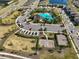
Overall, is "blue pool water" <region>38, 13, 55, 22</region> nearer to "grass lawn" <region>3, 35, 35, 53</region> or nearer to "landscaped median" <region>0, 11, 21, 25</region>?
"landscaped median" <region>0, 11, 21, 25</region>

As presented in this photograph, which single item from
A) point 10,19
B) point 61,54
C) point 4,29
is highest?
point 61,54

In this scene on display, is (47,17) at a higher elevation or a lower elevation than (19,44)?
lower

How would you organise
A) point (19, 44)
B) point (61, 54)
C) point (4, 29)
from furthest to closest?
point (4, 29) < point (19, 44) < point (61, 54)

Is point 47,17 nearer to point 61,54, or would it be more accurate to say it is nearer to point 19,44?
point 19,44

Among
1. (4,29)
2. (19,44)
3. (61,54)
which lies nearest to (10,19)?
(4,29)

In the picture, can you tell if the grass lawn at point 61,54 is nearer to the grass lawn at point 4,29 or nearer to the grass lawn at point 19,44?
the grass lawn at point 19,44

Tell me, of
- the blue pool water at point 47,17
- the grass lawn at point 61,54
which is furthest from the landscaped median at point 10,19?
the grass lawn at point 61,54

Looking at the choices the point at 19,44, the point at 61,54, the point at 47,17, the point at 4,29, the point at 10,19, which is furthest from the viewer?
the point at 10,19

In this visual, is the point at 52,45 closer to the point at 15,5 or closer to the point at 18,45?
the point at 18,45

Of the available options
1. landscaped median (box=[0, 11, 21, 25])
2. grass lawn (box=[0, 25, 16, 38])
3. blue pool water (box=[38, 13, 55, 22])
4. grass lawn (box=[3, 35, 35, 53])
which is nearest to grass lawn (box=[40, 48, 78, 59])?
grass lawn (box=[3, 35, 35, 53])

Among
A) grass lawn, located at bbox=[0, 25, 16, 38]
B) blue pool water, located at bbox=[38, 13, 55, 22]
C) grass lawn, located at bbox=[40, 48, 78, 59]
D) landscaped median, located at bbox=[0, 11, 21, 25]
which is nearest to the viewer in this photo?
grass lawn, located at bbox=[40, 48, 78, 59]
